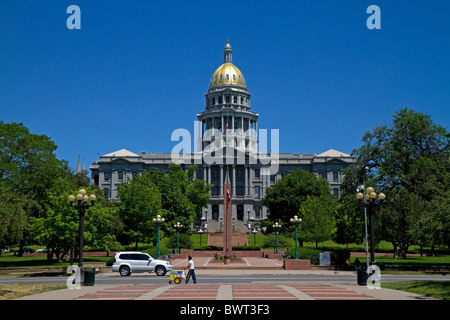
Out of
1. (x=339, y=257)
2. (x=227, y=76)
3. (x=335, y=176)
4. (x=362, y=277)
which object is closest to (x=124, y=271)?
(x=362, y=277)

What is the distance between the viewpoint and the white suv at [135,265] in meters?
33.1

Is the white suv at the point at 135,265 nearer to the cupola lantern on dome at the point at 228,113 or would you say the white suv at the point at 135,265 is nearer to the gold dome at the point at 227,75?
the cupola lantern on dome at the point at 228,113

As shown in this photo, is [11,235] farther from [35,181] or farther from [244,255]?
[244,255]

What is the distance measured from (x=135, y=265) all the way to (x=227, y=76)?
121 m

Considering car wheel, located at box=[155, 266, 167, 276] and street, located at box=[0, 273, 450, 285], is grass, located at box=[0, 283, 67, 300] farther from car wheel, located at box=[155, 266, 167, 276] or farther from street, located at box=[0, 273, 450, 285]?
car wheel, located at box=[155, 266, 167, 276]

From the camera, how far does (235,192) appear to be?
128 metres

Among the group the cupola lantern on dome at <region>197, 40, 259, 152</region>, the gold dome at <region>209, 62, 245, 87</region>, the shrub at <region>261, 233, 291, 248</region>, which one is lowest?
the shrub at <region>261, 233, 291, 248</region>

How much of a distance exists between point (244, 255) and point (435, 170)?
30.8m

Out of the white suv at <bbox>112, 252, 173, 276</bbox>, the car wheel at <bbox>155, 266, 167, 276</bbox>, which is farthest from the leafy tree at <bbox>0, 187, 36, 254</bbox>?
the car wheel at <bbox>155, 266, 167, 276</bbox>

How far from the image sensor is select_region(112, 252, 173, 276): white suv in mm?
33094

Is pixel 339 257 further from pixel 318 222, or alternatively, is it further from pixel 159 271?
pixel 318 222

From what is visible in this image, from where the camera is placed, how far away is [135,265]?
33.4m

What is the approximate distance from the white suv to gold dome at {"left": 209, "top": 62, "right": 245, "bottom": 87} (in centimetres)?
11867
